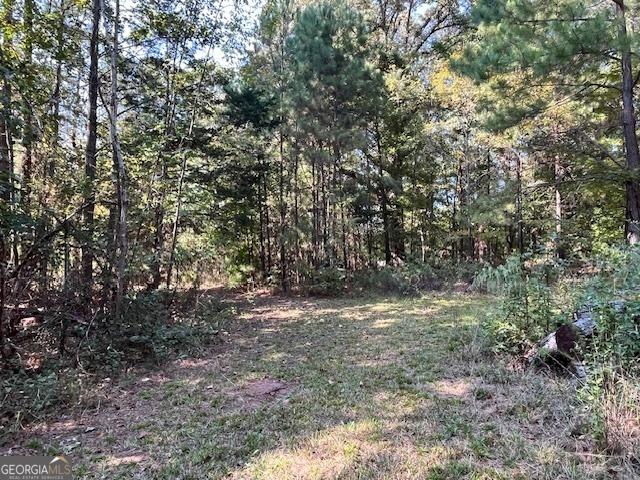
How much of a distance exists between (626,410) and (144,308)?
4.59 meters

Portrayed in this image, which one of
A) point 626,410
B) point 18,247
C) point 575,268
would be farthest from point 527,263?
point 18,247

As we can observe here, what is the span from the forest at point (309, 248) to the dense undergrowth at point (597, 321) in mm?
20

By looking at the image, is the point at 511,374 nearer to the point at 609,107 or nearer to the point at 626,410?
the point at 626,410

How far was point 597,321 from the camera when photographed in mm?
2543

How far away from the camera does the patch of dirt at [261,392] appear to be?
3043 mm

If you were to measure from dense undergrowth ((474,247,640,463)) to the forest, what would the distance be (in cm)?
2

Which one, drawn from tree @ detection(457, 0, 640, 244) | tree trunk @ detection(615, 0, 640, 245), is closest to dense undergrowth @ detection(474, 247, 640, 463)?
tree @ detection(457, 0, 640, 244)

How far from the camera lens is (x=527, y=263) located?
12.8 feet

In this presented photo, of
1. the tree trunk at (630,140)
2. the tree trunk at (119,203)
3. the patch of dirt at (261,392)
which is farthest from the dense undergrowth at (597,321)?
the tree trunk at (119,203)

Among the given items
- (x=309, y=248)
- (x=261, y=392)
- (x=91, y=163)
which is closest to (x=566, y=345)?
(x=261, y=392)

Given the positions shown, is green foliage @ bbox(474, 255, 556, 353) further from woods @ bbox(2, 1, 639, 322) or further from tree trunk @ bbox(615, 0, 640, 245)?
tree trunk @ bbox(615, 0, 640, 245)

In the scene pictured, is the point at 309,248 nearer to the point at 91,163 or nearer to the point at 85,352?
the point at 91,163

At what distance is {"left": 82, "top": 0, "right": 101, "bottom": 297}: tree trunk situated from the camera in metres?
4.18

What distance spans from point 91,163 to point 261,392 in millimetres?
3993
